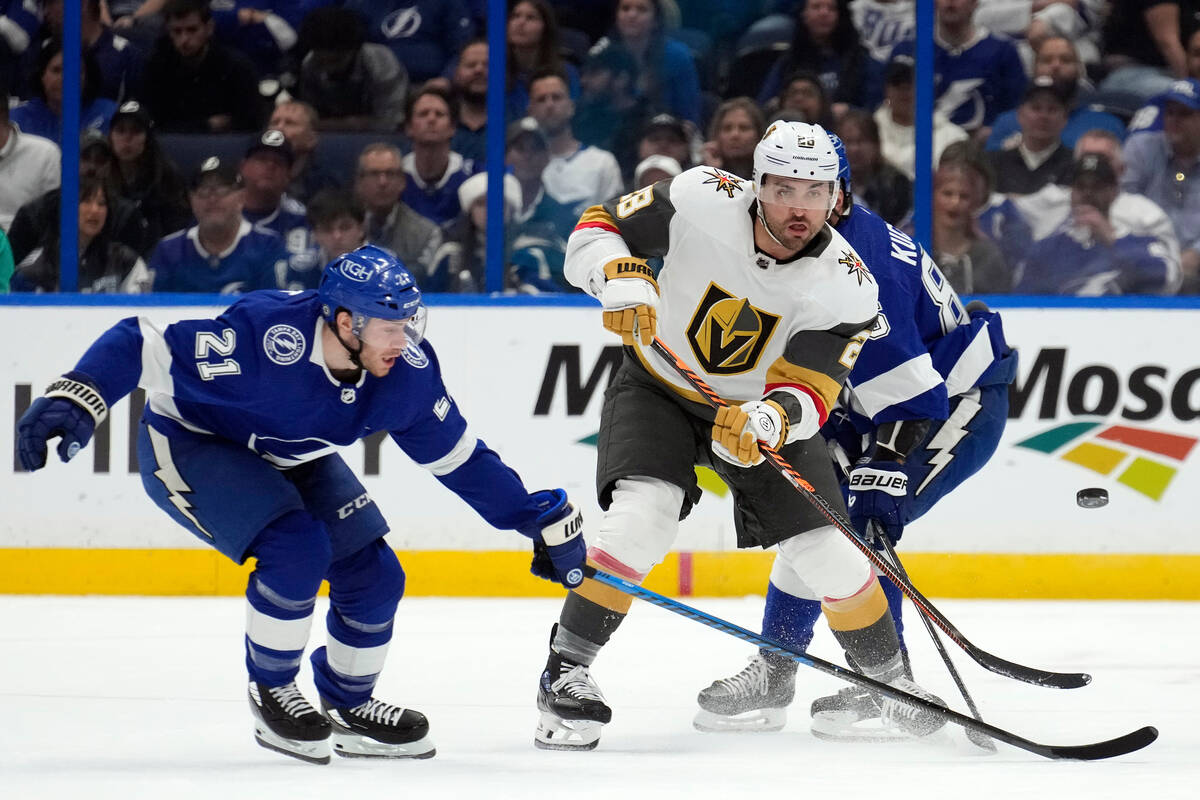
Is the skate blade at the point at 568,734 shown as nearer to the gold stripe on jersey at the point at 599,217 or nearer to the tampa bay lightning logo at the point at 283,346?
the tampa bay lightning logo at the point at 283,346

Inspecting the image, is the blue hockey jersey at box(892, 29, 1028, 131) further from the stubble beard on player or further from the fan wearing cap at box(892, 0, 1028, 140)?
the stubble beard on player

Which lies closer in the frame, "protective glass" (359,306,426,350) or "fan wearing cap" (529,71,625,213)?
"protective glass" (359,306,426,350)

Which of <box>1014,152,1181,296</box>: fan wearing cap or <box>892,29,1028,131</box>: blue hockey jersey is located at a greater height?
<box>892,29,1028,131</box>: blue hockey jersey

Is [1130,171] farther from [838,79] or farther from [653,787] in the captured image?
[653,787]

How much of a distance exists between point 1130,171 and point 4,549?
152 inches

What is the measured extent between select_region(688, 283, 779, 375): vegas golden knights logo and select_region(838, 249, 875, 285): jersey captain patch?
0.55 ft

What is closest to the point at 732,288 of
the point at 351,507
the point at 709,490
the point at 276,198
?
the point at 351,507

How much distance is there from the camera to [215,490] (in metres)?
2.88

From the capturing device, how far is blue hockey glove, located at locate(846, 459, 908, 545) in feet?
11.3

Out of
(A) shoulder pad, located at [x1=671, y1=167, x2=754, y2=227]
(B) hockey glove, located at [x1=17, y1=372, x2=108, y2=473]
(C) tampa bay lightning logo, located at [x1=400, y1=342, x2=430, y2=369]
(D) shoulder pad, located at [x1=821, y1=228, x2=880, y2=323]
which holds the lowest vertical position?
(B) hockey glove, located at [x1=17, y1=372, x2=108, y2=473]

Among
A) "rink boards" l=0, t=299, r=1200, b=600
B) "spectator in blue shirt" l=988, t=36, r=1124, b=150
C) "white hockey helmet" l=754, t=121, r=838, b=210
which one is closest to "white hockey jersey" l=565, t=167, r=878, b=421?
"white hockey helmet" l=754, t=121, r=838, b=210

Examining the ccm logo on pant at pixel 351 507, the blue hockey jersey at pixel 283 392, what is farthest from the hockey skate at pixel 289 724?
the blue hockey jersey at pixel 283 392

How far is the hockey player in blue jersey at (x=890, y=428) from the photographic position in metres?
3.40

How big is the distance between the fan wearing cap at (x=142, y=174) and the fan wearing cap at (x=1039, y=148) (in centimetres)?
276
